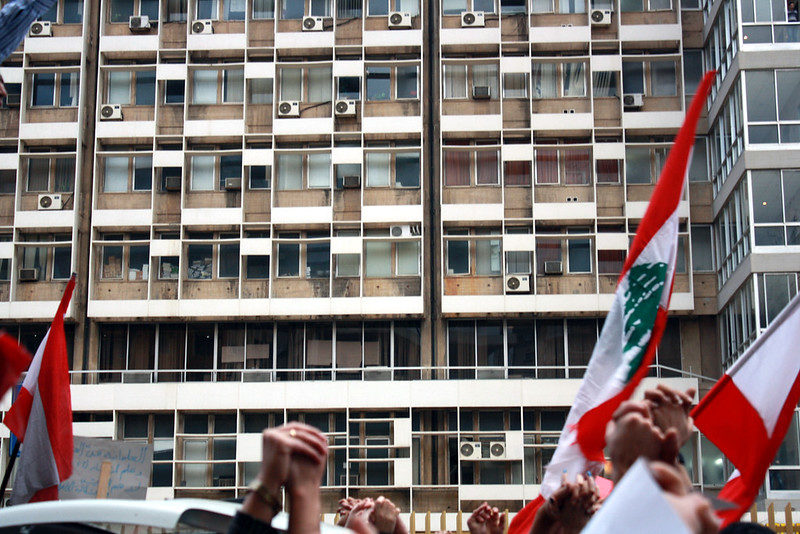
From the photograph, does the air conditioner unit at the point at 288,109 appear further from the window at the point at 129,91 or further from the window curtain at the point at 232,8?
the window at the point at 129,91

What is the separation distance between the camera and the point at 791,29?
2641cm

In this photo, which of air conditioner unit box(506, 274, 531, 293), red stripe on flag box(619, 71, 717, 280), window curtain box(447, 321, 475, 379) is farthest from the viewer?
window curtain box(447, 321, 475, 379)

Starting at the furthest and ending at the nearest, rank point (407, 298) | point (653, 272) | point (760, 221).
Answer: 1. point (407, 298)
2. point (760, 221)
3. point (653, 272)

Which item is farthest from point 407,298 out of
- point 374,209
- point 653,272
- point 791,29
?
point 653,272

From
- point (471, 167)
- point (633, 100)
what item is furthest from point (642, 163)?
point (471, 167)

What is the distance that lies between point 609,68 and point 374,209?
21.9 ft

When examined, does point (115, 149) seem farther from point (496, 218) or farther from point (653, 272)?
point (653, 272)

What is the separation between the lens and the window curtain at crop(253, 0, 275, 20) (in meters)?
31.6

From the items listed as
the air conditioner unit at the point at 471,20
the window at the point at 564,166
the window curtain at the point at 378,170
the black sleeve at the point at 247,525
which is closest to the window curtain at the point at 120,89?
the window curtain at the point at 378,170

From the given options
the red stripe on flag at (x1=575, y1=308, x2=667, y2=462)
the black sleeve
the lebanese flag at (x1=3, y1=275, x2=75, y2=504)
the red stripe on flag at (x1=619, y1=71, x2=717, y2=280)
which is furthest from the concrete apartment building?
the black sleeve

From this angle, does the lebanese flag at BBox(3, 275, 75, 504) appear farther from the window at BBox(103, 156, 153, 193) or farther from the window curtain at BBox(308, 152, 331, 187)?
the window at BBox(103, 156, 153, 193)

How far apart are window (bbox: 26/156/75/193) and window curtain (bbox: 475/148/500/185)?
989cm

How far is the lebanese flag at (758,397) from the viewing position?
6.24 meters

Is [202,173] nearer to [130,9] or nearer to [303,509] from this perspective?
[130,9]
